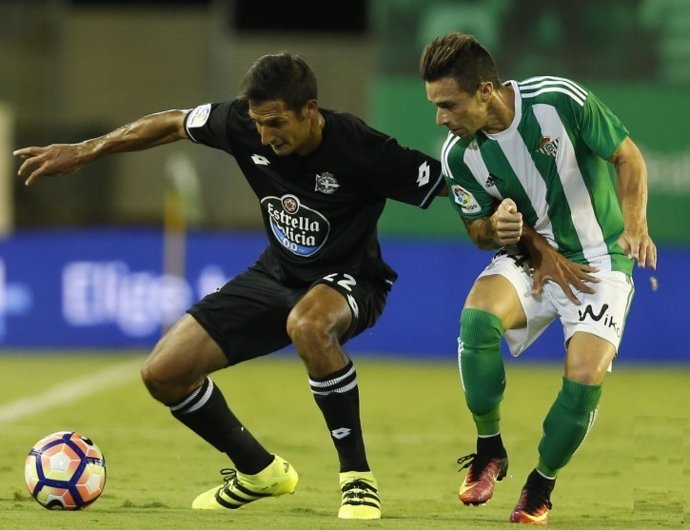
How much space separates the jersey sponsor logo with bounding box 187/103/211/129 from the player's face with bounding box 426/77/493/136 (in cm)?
116

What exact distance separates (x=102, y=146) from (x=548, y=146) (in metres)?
2.00

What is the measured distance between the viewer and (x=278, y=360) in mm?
14633

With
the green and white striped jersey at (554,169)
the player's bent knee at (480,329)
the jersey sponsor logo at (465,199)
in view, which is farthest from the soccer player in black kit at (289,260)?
the player's bent knee at (480,329)

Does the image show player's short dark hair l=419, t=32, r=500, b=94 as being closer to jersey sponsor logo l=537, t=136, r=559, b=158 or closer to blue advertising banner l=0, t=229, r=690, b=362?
jersey sponsor logo l=537, t=136, r=559, b=158

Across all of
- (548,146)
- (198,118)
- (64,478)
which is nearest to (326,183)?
(198,118)

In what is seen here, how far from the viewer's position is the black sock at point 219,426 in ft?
22.2

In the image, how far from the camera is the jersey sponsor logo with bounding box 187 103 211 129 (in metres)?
6.88

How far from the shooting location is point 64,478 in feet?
20.9

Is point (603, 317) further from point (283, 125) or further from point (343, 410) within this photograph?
point (283, 125)

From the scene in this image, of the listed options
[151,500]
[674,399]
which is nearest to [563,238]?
[151,500]

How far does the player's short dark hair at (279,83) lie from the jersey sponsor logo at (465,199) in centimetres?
74

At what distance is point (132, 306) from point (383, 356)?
2459mm

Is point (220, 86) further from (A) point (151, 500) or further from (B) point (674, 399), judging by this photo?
(A) point (151, 500)

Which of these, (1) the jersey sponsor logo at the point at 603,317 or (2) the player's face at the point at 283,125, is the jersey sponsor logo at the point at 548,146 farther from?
(2) the player's face at the point at 283,125
